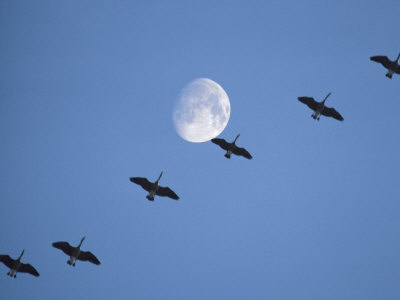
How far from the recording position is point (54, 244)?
42.9 m

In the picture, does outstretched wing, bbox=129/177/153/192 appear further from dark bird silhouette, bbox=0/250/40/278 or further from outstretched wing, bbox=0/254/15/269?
outstretched wing, bbox=0/254/15/269

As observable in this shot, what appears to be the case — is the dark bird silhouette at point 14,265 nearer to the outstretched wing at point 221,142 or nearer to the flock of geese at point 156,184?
the flock of geese at point 156,184

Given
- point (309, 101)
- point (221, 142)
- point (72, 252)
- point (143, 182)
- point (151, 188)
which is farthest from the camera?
point (221, 142)

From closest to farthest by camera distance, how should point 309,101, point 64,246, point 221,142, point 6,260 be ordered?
point 64,246
point 309,101
point 6,260
point 221,142

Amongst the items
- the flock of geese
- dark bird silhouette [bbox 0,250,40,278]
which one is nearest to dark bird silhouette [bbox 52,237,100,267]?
the flock of geese

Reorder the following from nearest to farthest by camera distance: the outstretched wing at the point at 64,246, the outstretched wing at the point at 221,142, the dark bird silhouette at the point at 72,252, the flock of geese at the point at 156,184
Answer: the outstretched wing at the point at 64,246, the dark bird silhouette at the point at 72,252, the flock of geese at the point at 156,184, the outstretched wing at the point at 221,142

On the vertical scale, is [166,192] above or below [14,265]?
above

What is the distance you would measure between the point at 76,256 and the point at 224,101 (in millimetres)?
32089

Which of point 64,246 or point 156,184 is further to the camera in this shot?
point 156,184

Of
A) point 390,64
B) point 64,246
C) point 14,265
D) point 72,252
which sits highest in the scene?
point 390,64

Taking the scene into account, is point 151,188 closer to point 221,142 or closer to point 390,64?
point 221,142

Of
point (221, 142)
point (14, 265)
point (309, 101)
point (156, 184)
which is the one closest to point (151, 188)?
point (156, 184)

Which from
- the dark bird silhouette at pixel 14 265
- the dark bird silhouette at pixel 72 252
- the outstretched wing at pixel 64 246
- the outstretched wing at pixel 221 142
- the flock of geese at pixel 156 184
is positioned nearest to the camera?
the outstretched wing at pixel 64 246

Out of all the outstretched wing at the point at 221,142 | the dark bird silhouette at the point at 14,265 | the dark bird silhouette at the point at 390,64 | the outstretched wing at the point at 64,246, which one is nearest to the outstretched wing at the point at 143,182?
the outstretched wing at the point at 221,142
